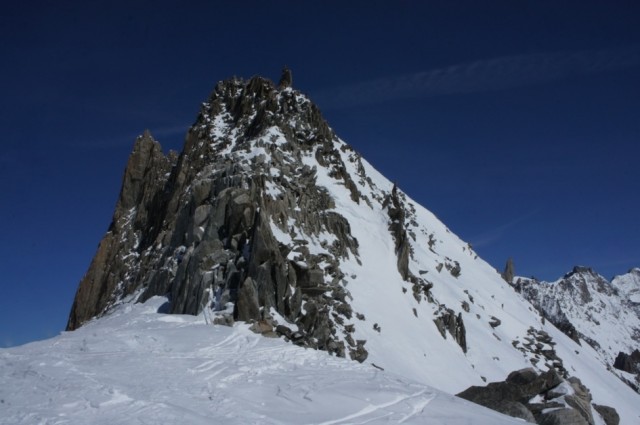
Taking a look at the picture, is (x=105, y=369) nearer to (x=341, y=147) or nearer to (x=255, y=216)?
(x=255, y=216)

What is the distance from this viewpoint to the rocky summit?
26875 mm

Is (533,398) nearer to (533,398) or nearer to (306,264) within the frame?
(533,398)

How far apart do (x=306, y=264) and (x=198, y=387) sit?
17.2m

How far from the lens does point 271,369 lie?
54.1ft

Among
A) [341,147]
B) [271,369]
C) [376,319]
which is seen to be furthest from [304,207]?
[341,147]

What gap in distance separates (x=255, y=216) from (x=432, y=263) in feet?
118

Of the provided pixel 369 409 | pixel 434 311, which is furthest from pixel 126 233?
pixel 369 409

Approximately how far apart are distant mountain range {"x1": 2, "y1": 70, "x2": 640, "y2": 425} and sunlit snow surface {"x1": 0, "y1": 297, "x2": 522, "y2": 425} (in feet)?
0.66

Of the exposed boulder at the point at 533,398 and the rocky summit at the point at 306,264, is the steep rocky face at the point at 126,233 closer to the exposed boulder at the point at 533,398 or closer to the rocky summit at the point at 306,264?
the rocky summit at the point at 306,264

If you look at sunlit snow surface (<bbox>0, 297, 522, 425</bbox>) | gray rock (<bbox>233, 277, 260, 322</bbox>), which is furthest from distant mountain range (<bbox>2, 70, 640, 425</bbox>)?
sunlit snow surface (<bbox>0, 297, 522, 425</bbox>)

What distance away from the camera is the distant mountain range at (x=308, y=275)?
2320cm

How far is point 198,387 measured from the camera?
13.6 m

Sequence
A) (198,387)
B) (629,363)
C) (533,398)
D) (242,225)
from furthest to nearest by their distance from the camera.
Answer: (629,363)
(242,225)
(533,398)
(198,387)

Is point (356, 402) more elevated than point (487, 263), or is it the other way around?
point (487, 263)
